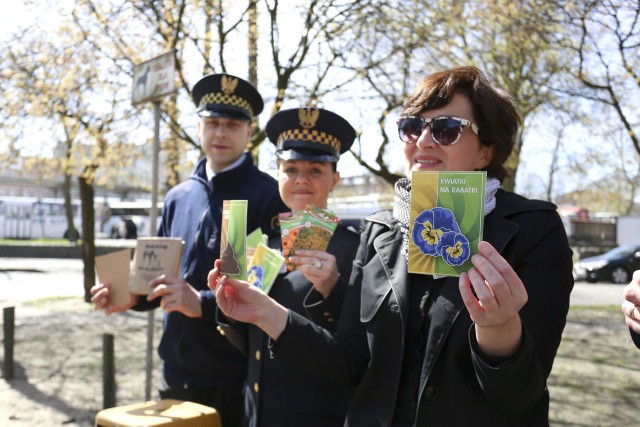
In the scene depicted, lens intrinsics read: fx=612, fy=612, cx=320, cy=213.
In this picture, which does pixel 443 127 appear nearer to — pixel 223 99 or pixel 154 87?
pixel 223 99

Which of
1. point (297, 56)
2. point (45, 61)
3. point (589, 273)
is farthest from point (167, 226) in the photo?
point (589, 273)

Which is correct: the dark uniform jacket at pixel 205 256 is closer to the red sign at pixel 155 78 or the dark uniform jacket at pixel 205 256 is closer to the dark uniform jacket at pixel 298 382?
the dark uniform jacket at pixel 298 382

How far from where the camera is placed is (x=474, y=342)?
154 centimetres

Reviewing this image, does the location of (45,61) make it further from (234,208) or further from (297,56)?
(234,208)

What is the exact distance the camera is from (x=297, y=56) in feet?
30.7

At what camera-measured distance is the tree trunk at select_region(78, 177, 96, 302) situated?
41.0 feet

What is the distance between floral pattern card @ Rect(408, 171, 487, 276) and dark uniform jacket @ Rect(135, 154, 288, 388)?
5.50 ft

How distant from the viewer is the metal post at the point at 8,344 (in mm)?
6812

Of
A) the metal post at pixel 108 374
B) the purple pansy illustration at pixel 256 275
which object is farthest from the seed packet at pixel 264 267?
the metal post at pixel 108 374

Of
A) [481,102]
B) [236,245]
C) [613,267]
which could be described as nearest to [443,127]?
[481,102]

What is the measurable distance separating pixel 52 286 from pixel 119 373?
1100 cm

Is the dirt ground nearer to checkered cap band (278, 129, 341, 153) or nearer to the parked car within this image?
checkered cap band (278, 129, 341, 153)

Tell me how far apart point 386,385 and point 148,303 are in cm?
195

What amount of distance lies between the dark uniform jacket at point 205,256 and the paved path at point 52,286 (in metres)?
11.0
